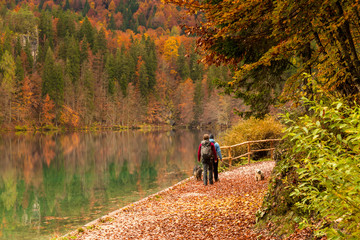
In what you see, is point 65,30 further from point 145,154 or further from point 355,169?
point 355,169

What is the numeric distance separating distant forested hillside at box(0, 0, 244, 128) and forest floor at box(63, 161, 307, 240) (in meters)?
54.1

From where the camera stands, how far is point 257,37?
273 inches

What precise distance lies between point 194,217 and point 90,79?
7950 cm

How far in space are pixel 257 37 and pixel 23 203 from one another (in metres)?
13.0

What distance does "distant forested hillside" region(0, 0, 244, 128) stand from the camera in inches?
2726

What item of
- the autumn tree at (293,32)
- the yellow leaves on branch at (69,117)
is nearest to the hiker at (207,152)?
the autumn tree at (293,32)

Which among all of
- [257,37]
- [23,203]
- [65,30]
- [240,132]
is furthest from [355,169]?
[65,30]

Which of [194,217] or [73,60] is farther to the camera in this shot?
[73,60]

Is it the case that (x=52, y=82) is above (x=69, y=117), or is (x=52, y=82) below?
above

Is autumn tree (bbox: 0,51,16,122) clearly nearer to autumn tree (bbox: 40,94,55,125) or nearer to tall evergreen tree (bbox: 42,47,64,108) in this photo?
tall evergreen tree (bbox: 42,47,64,108)

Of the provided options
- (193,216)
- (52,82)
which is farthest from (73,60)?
(193,216)

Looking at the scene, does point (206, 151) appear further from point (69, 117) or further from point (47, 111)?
point (69, 117)

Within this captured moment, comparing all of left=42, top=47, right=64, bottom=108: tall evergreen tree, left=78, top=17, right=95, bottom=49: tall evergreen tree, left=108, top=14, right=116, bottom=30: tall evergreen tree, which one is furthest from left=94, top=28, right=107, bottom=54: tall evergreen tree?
left=108, top=14, right=116, bottom=30: tall evergreen tree

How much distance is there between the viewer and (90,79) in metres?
82.7
